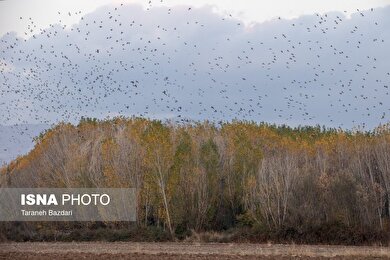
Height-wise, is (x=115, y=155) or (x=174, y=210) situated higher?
(x=115, y=155)

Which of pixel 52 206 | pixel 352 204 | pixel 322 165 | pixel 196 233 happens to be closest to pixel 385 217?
pixel 352 204

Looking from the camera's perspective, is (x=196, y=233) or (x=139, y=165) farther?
(x=139, y=165)

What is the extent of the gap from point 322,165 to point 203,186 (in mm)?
7885

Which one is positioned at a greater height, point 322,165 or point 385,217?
point 322,165

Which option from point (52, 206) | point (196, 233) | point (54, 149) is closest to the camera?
point (196, 233)

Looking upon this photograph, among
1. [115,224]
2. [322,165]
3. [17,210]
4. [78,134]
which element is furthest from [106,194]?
[322,165]

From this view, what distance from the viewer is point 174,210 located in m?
42.3

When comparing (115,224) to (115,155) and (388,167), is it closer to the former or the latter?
(115,155)

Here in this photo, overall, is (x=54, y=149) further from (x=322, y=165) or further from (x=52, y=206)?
(x=322, y=165)

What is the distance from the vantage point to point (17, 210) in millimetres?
44781

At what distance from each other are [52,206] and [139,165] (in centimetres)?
698

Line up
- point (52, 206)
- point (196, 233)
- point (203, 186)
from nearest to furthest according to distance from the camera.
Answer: point (196, 233), point (203, 186), point (52, 206)

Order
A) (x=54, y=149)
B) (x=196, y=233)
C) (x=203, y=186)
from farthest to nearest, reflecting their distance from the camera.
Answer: (x=54, y=149) → (x=203, y=186) → (x=196, y=233)

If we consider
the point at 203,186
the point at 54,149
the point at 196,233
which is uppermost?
the point at 54,149
